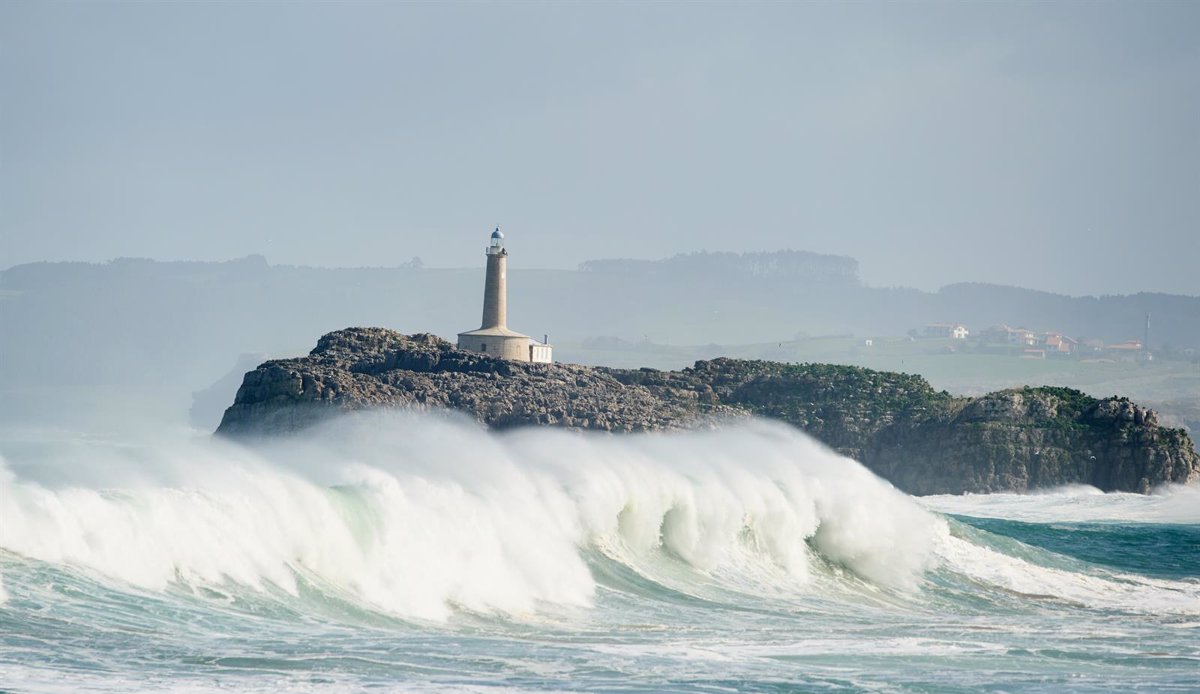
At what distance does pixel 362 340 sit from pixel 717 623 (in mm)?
69716

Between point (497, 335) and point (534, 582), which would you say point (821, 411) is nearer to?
point (497, 335)

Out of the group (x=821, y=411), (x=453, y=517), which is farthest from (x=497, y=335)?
(x=453, y=517)

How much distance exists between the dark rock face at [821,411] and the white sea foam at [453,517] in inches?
1670

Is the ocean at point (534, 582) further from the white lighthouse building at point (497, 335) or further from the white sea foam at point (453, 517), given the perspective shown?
the white lighthouse building at point (497, 335)

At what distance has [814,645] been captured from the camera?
25453mm

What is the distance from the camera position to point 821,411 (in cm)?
9900

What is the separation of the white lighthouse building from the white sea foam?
170ft

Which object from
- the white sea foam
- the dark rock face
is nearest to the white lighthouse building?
the dark rock face

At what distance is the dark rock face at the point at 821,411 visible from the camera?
84562 millimetres

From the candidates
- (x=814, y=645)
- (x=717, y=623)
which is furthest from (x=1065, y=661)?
(x=717, y=623)

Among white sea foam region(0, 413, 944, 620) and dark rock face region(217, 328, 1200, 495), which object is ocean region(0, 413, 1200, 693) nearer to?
white sea foam region(0, 413, 944, 620)

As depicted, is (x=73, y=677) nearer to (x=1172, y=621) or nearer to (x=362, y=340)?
(x=1172, y=621)

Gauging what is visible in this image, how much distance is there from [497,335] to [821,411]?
52.5 ft

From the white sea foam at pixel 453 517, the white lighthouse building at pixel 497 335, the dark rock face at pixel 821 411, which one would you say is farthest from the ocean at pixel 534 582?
the white lighthouse building at pixel 497 335
